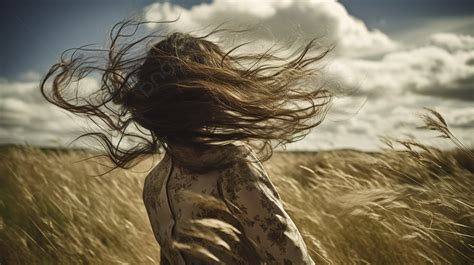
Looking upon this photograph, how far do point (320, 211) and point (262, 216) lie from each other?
213cm

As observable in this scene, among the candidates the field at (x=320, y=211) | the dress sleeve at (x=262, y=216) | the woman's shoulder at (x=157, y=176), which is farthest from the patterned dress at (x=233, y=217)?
the field at (x=320, y=211)

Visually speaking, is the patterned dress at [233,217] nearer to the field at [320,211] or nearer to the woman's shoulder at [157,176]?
the woman's shoulder at [157,176]

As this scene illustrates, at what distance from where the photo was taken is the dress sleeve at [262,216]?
1.60 metres

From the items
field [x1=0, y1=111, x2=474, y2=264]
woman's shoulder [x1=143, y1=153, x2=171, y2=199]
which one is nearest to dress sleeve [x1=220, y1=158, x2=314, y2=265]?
woman's shoulder [x1=143, y1=153, x2=171, y2=199]

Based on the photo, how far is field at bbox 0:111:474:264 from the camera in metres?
2.78

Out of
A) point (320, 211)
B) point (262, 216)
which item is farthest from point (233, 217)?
point (320, 211)

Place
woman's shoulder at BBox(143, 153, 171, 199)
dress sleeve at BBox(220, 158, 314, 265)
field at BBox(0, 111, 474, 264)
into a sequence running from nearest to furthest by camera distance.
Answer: dress sleeve at BBox(220, 158, 314, 265) < woman's shoulder at BBox(143, 153, 171, 199) < field at BBox(0, 111, 474, 264)

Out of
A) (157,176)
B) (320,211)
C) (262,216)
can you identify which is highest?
(157,176)

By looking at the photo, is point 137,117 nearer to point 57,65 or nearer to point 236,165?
point 236,165

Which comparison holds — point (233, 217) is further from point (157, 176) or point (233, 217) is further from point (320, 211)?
point (320, 211)

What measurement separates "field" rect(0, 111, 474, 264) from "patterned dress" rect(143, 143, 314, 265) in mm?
1000

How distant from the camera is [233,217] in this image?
168 cm

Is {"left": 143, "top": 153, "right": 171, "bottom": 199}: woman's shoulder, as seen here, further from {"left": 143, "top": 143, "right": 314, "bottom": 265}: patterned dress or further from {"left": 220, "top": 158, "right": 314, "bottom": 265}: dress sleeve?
{"left": 220, "top": 158, "right": 314, "bottom": 265}: dress sleeve

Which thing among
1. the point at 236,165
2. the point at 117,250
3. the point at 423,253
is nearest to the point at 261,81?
the point at 236,165
